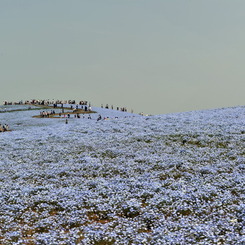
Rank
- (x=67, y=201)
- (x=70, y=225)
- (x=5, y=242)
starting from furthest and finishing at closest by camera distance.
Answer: (x=67, y=201)
(x=70, y=225)
(x=5, y=242)

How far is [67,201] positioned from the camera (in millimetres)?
20781

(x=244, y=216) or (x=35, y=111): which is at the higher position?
(x=35, y=111)

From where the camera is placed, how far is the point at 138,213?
18859 millimetres

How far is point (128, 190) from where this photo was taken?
2217 centimetres

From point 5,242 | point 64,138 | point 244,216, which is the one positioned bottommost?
point 5,242

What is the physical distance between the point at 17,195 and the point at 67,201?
14.1 ft

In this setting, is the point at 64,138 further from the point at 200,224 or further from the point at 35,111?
the point at 35,111

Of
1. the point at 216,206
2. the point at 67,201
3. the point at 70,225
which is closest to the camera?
the point at 70,225

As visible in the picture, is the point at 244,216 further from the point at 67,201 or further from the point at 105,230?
the point at 67,201

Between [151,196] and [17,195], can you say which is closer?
[151,196]

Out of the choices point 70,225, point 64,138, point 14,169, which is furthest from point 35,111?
point 70,225

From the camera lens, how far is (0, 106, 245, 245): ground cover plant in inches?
647

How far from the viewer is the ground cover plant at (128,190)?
16.4m

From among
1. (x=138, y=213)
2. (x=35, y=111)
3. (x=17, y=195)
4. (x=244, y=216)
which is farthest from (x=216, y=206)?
(x=35, y=111)
